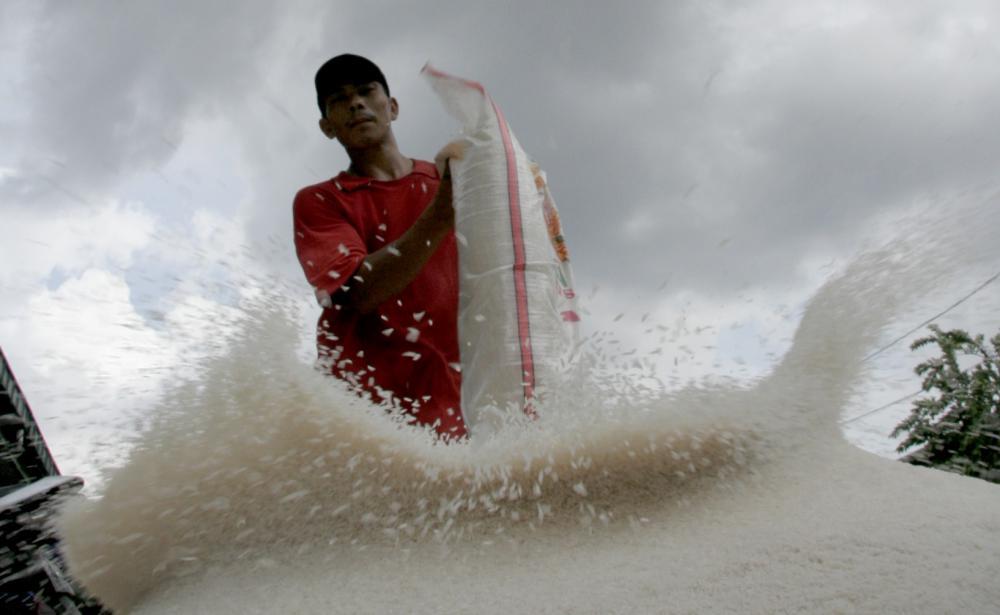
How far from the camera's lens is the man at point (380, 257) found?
4.13ft

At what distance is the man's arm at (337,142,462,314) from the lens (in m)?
1.23

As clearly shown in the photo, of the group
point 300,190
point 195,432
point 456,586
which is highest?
point 300,190

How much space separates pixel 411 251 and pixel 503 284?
269mm

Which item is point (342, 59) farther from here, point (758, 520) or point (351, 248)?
point (758, 520)

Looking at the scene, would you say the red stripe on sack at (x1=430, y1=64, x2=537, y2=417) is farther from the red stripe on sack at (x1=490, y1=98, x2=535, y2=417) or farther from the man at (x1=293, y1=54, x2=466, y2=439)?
the man at (x1=293, y1=54, x2=466, y2=439)

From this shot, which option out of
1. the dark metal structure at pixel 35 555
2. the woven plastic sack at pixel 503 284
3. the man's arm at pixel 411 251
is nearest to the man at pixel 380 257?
the man's arm at pixel 411 251

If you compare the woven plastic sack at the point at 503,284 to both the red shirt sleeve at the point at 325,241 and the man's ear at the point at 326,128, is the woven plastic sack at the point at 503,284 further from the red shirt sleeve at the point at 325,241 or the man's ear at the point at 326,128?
the man's ear at the point at 326,128

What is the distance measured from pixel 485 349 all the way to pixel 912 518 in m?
0.61

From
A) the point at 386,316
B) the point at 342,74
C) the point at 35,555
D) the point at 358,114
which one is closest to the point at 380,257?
the point at 386,316

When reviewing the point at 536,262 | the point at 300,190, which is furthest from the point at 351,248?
the point at 536,262

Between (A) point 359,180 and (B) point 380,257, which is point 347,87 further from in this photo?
(B) point 380,257

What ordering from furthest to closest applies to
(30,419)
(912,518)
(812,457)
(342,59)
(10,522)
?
(30,419), (342,59), (10,522), (812,457), (912,518)

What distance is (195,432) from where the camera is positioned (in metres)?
0.89

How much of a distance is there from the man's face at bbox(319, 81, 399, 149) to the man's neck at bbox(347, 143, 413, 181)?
2cm
